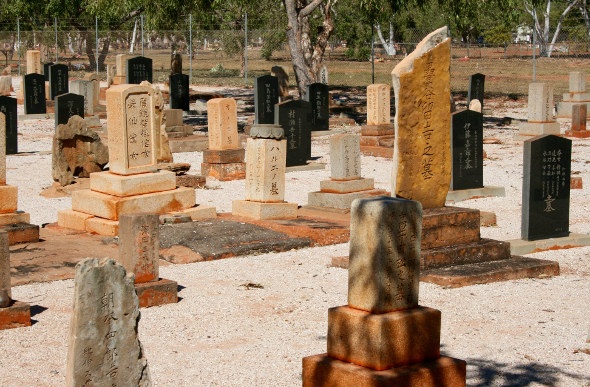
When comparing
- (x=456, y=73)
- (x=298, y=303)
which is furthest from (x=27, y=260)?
(x=456, y=73)

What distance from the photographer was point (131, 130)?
43.8ft

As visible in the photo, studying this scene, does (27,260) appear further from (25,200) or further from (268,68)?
(268,68)

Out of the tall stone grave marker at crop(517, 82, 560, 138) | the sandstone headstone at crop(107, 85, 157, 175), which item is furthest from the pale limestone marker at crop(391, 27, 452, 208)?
the tall stone grave marker at crop(517, 82, 560, 138)

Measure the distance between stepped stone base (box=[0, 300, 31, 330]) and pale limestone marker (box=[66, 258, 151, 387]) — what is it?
11.3 feet

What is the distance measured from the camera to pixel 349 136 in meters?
14.9

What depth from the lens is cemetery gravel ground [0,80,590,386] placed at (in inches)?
297

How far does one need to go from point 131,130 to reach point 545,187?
5.17 meters

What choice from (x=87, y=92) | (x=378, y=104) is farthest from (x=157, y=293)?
(x=87, y=92)

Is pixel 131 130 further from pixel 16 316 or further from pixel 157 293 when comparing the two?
pixel 16 316

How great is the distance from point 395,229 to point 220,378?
191cm

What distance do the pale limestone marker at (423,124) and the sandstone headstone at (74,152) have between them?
677cm

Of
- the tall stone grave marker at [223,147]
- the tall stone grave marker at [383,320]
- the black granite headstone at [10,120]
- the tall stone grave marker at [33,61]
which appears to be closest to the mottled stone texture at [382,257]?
the tall stone grave marker at [383,320]

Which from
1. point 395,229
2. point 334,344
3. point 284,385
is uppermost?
point 395,229

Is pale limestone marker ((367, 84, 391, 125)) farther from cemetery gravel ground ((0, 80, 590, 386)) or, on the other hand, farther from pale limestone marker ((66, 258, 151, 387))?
pale limestone marker ((66, 258, 151, 387))
